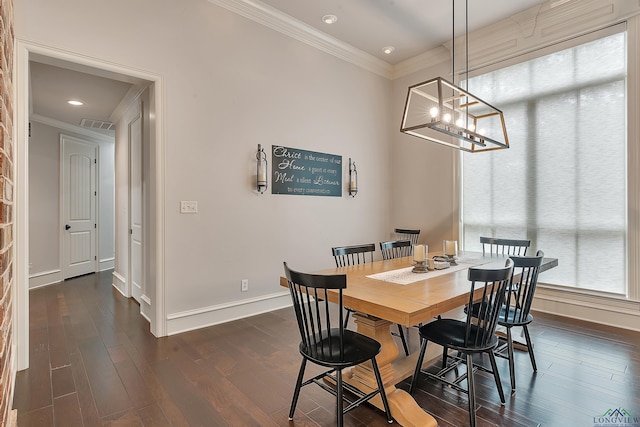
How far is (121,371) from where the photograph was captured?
244 centimetres

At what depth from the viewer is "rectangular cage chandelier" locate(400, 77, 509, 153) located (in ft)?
8.13

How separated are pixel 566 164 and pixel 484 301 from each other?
2.83 meters

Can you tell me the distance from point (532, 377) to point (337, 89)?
3899 mm

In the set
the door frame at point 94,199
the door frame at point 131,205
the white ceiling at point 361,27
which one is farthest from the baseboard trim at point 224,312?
the door frame at point 94,199

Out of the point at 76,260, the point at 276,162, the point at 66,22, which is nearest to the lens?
the point at 66,22

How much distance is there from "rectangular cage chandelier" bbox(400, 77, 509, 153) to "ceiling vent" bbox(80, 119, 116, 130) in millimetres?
5068

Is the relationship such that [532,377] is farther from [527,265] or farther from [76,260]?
[76,260]

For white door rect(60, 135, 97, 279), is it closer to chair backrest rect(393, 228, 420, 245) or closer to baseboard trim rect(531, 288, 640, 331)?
chair backrest rect(393, 228, 420, 245)

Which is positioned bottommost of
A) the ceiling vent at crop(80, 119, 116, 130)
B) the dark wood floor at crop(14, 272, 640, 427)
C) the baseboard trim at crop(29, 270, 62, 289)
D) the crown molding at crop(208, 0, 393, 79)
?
the dark wood floor at crop(14, 272, 640, 427)

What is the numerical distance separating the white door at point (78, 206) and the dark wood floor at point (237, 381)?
2.84 metres

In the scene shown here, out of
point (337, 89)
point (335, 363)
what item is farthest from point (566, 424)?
point (337, 89)

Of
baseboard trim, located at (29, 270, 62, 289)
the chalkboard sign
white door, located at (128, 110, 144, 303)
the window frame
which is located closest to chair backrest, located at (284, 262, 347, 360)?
the chalkboard sign

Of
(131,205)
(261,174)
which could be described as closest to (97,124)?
(131,205)

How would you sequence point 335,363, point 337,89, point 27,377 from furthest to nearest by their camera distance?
point 337,89 → point 27,377 → point 335,363
